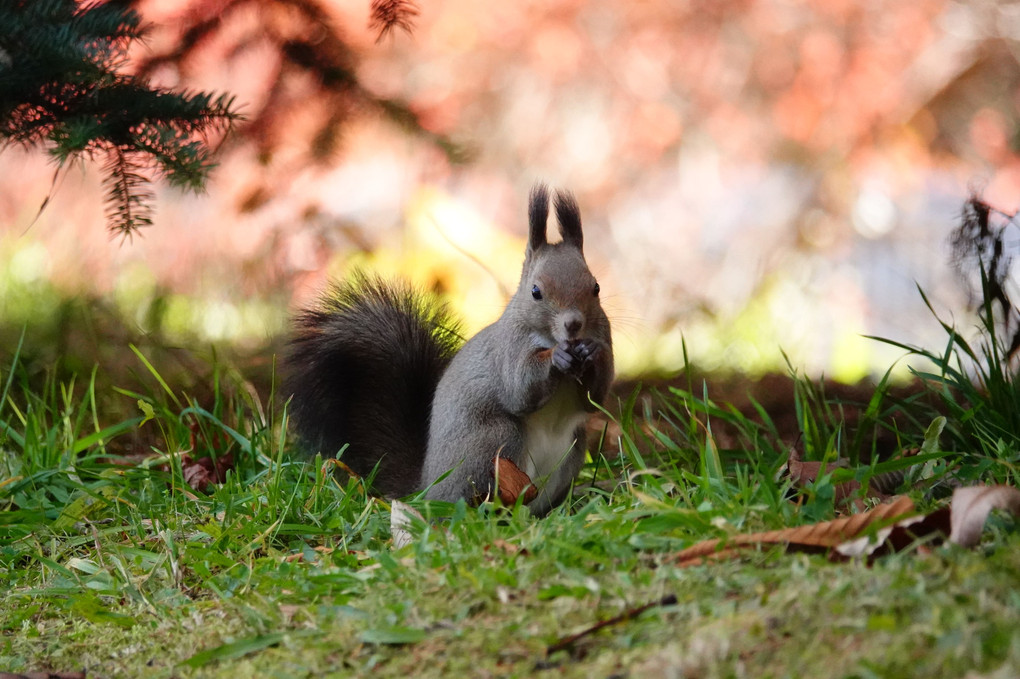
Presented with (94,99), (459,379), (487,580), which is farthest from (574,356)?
(94,99)

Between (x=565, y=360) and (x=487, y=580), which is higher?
(x=565, y=360)

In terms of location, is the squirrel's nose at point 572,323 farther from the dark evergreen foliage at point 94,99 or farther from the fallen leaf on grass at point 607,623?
the fallen leaf on grass at point 607,623

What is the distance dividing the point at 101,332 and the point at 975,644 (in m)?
3.04

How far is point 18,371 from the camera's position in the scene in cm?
302

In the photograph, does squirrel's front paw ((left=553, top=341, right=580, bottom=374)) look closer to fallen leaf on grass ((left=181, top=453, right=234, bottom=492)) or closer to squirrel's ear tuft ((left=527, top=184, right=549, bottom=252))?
squirrel's ear tuft ((left=527, top=184, right=549, bottom=252))

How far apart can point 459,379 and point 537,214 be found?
0.46 m

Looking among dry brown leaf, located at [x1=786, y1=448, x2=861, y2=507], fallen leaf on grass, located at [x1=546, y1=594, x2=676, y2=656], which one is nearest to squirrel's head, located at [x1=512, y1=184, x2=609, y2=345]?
dry brown leaf, located at [x1=786, y1=448, x2=861, y2=507]

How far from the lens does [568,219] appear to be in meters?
2.43

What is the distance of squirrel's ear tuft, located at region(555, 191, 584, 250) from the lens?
242 centimetres

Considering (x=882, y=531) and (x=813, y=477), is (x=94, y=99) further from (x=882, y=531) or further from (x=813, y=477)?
(x=882, y=531)

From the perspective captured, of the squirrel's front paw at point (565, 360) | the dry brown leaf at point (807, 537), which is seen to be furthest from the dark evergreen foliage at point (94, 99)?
the dry brown leaf at point (807, 537)

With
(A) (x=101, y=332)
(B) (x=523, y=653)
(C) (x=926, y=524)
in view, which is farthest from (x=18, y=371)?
(C) (x=926, y=524)

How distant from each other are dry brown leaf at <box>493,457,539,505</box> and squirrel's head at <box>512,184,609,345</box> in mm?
331

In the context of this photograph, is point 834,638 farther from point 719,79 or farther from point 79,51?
point 719,79
